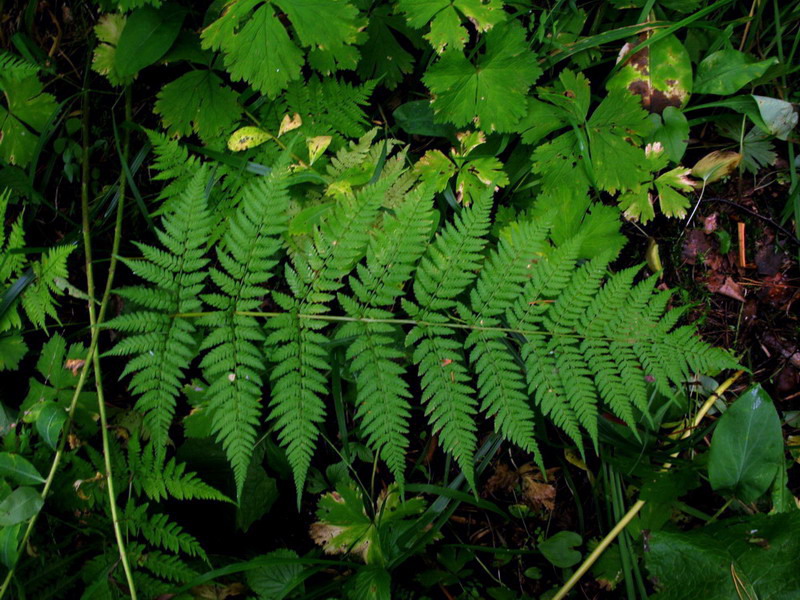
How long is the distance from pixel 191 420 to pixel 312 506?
2.31 feet

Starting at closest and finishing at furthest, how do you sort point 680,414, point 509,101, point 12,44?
1. point 509,101
2. point 680,414
3. point 12,44

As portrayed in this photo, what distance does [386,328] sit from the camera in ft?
6.59

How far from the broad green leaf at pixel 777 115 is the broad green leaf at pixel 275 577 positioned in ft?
9.61

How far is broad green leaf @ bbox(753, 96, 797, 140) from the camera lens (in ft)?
8.34

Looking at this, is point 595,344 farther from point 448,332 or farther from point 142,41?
point 142,41

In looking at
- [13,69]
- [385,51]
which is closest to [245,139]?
[385,51]

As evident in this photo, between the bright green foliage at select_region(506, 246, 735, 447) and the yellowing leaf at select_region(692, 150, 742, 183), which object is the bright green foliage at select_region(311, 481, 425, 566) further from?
the yellowing leaf at select_region(692, 150, 742, 183)

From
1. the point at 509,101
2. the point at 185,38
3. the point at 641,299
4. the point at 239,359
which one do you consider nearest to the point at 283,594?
the point at 239,359

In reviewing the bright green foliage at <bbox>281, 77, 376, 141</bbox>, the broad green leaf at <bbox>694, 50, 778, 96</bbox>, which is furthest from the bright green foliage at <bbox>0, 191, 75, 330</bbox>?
the broad green leaf at <bbox>694, 50, 778, 96</bbox>

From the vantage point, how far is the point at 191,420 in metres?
2.34

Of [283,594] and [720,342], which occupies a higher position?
[720,342]

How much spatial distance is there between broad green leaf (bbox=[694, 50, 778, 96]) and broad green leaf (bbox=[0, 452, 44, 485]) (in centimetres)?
328

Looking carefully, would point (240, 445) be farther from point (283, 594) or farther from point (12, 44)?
point (12, 44)

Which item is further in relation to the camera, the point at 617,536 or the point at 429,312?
the point at 617,536
